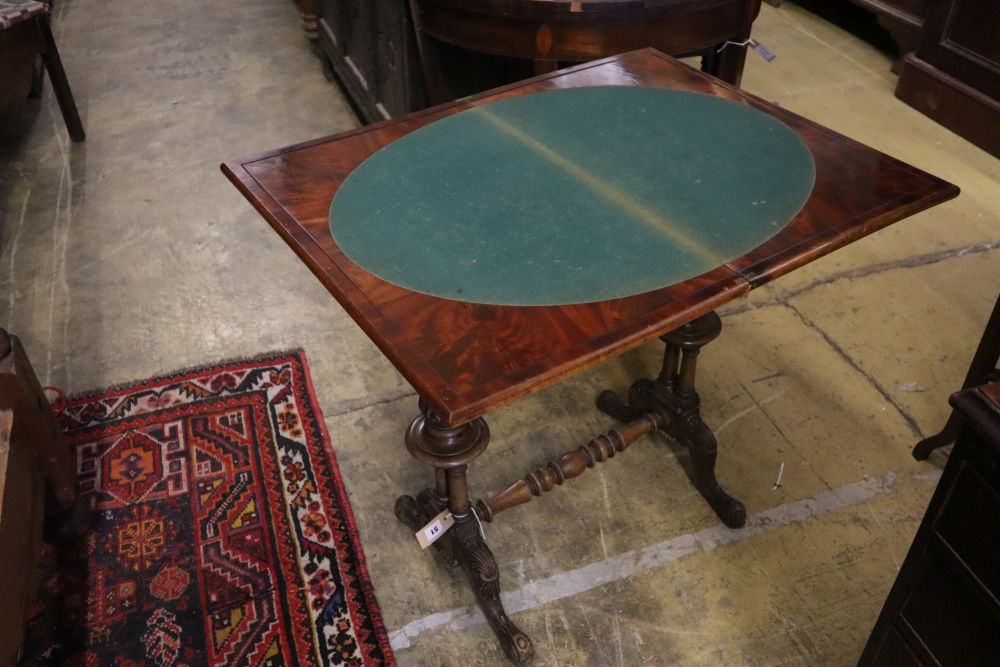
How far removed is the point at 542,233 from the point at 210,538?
4.17 feet

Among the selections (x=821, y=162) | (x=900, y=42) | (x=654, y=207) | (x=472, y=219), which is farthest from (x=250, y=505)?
(x=900, y=42)

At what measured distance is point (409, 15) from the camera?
3.11 m

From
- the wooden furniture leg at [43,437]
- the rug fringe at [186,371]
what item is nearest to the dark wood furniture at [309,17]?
the rug fringe at [186,371]

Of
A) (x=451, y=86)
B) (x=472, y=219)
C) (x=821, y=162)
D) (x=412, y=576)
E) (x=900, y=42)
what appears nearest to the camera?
(x=472, y=219)

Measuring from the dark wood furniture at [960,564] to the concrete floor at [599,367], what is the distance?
562 mm

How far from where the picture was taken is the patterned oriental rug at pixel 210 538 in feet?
6.63

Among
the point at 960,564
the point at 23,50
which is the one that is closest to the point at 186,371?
the point at 23,50

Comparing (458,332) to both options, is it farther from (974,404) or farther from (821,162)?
(821,162)

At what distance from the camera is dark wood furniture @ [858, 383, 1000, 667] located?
4.11 ft

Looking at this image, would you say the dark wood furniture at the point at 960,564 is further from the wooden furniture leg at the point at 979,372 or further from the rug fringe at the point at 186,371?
the rug fringe at the point at 186,371

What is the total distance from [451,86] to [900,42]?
248cm

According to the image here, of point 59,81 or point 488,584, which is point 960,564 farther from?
point 59,81

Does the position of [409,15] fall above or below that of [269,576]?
above

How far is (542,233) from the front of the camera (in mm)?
1653
